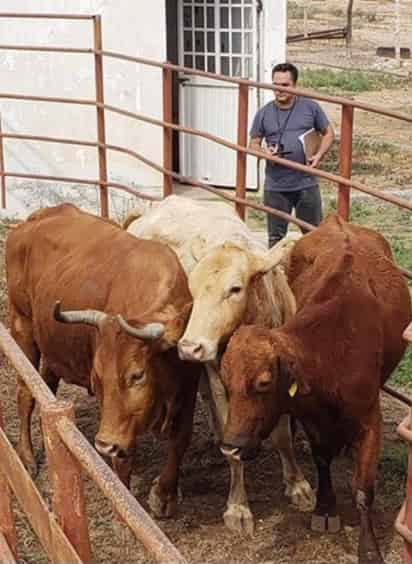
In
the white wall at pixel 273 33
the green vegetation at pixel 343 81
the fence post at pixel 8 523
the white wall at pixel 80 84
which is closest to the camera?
the fence post at pixel 8 523

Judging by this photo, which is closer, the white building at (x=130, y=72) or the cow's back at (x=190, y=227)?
the cow's back at (x=190, y=227)

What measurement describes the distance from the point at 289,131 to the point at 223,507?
2.94 m

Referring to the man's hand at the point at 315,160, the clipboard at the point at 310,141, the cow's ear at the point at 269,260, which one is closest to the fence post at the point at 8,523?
the cow's ear at the point at 269,260

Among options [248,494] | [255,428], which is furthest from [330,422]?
[248,494]

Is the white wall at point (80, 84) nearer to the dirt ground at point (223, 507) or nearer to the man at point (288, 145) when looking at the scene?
the man at point (288, 145)

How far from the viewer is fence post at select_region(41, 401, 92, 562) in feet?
10.3

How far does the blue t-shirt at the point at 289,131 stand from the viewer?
24.5ft

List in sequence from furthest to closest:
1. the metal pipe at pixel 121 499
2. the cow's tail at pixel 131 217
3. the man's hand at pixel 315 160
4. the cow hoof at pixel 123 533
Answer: the man's hand at pixel 315 160, the cow's tail at pixel 131 217, the cow hoof at pixel 123 533, the metal pipe at pixel 121 499

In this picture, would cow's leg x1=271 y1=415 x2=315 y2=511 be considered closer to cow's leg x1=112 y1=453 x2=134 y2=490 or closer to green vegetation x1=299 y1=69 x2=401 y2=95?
cow's leg x1=112 y1=453 x2=134 y2=490

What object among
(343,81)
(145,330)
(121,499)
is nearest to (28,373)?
(121,499)

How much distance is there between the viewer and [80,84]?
1099cm

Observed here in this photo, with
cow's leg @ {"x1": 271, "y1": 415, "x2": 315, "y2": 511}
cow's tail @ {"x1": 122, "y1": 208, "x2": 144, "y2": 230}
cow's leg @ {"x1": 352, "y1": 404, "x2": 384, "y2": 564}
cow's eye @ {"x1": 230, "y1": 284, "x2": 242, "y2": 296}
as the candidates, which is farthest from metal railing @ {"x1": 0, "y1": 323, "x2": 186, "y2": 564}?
cow's tail @ {"x1": 122, "y1": 208, "x2": 144, "y2": 230}

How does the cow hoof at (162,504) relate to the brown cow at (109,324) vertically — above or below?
below

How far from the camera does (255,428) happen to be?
14.4ft
